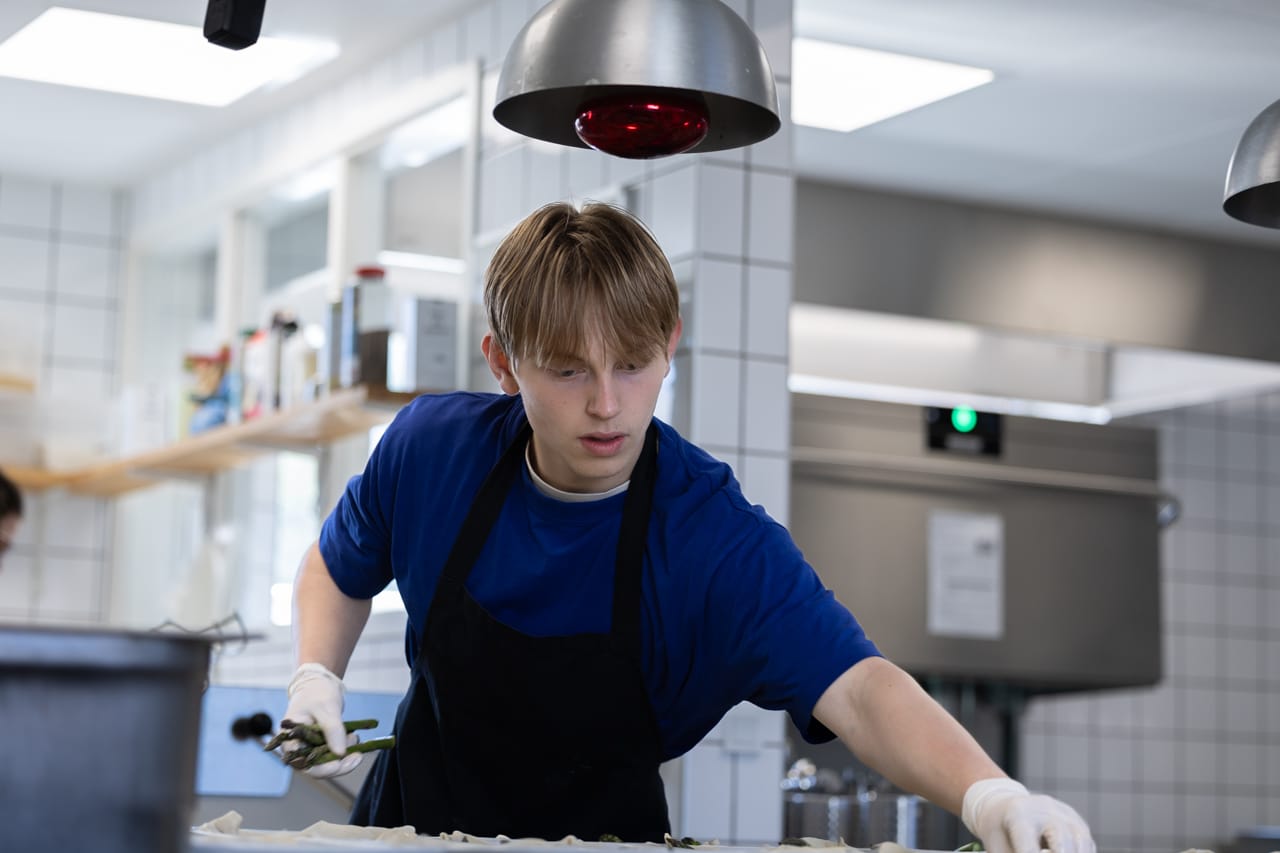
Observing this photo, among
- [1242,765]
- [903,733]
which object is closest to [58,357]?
[1242,765]

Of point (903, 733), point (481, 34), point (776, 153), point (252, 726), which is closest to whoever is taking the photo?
point (903, 733)

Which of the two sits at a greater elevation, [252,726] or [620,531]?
[620,531]

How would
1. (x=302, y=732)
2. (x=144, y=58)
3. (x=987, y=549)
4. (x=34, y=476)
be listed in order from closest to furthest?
(x=302, y=732), (x=144, y=58), (x=987, y=549), (x=34, y=476)

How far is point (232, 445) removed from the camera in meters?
4.19

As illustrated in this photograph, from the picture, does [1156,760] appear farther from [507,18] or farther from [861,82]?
[507,18]

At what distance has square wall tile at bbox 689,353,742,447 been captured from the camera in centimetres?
307

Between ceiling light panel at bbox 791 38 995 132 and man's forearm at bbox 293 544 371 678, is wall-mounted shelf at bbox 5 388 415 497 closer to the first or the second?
ceiling light panel at bbox 791 38 995 132

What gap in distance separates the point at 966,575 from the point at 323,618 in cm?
241

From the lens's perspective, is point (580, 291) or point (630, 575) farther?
point (630, 575)

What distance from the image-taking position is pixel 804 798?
142 inches

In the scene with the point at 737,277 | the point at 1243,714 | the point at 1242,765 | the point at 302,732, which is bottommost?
the point at 1242,765

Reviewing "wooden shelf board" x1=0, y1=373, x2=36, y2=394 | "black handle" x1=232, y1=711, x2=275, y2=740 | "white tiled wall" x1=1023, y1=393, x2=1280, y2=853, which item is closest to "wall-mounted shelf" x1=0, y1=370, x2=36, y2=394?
"wooden shelf board" x1=0, y1=373, x2=36, y2=394

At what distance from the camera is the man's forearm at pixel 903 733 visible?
1491 mm

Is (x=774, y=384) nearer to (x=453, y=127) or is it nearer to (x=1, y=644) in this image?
(x=453, y=127)
